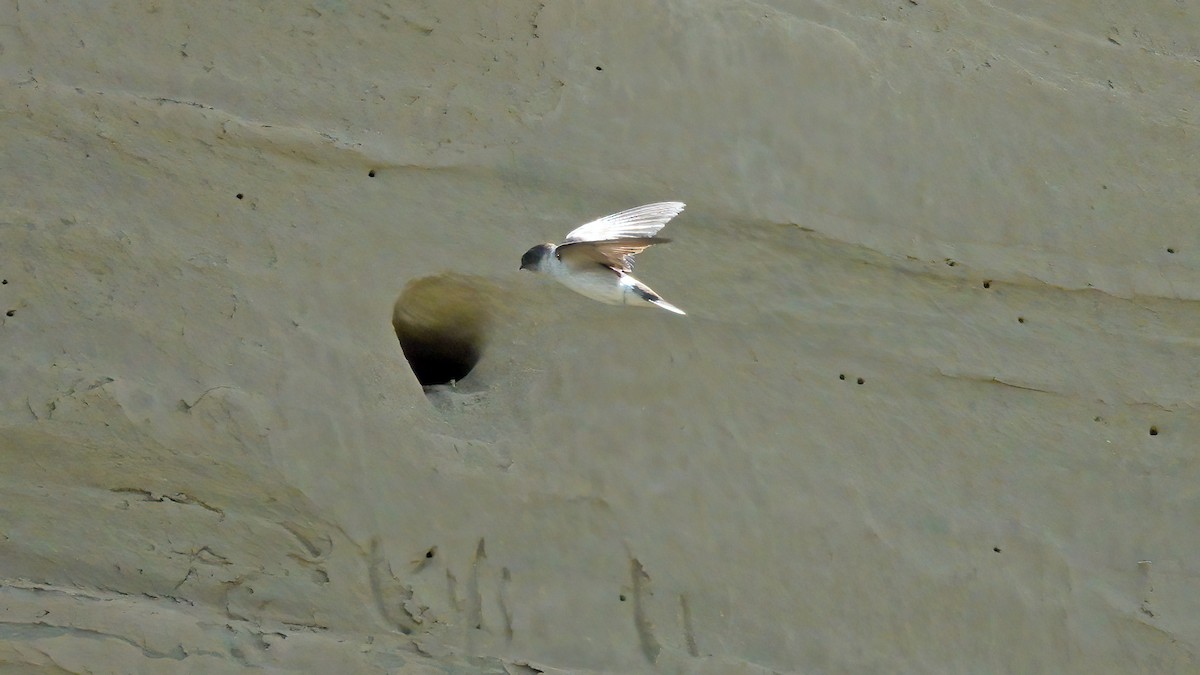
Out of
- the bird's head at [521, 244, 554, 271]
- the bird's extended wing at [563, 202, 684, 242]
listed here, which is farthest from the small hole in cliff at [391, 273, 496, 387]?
the bird's extended wing at [563, 202, 684, 242]

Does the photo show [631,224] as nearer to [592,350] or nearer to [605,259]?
[605,259]

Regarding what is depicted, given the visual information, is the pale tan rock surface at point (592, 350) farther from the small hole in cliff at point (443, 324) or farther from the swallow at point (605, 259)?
the swallow at point (605, 259)

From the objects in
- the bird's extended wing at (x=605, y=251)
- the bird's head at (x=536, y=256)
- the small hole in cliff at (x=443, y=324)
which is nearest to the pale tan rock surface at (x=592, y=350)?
the small hole in cliff at (x=443, y=324)

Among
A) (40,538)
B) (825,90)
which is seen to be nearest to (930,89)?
(825,90)

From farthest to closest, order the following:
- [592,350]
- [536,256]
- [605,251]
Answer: [592,350], [536,256], [605,251]

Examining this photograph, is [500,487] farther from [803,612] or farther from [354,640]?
[803,612]

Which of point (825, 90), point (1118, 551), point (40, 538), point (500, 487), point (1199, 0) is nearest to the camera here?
point (40, 538)

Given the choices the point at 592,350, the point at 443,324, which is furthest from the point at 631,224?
the point at 443,324
